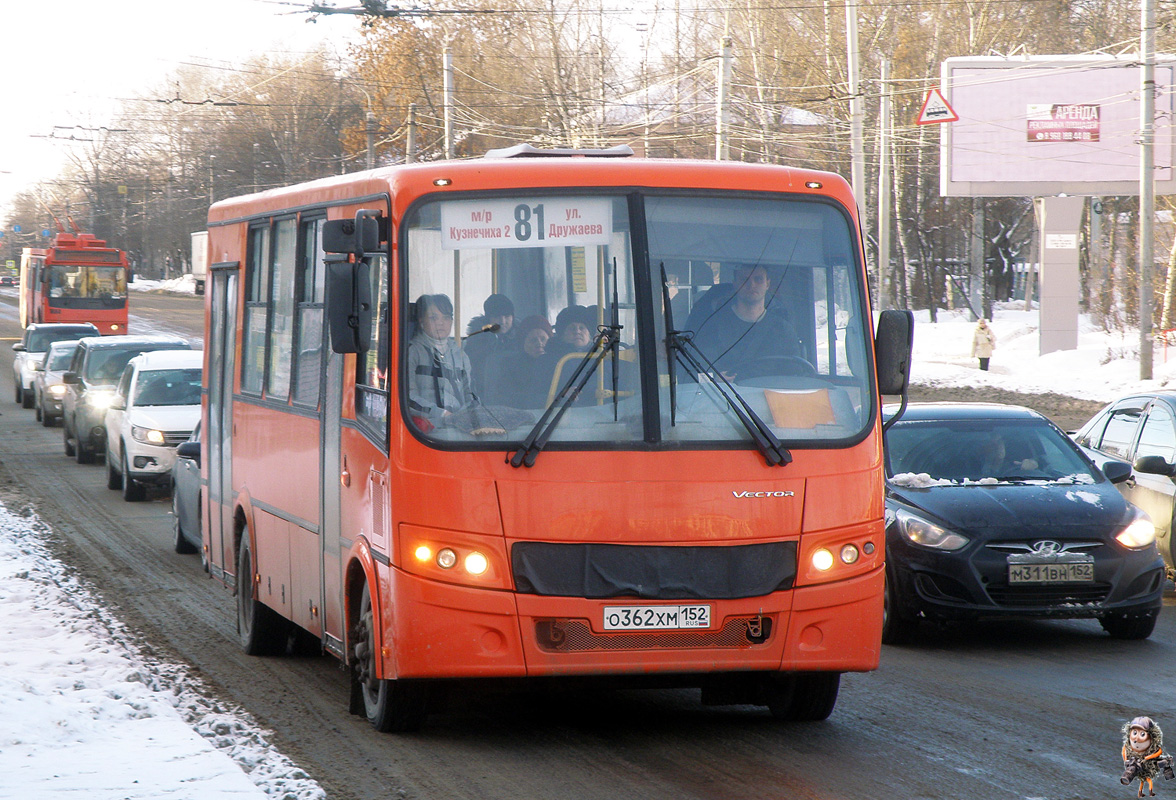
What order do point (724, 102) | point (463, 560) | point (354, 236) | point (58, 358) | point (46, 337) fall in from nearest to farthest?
point (463, 560), point (354, 236), point (58, 358), point (46, 337), point (724, 102)

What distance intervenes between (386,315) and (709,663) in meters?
1.90

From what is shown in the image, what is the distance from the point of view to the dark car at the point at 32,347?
32.7m

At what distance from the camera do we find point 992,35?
60.1m

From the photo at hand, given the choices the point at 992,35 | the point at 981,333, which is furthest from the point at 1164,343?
the point at 992,35

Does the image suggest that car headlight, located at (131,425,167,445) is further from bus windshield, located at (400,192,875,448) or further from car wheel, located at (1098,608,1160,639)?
bus windshield, located at (400,192,875,448)

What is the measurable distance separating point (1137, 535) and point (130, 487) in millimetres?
11596

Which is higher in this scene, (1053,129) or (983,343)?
(1053,129)

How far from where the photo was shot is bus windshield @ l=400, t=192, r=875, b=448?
6129 millimetres

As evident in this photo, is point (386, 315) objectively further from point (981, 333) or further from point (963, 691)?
point (981, 333)

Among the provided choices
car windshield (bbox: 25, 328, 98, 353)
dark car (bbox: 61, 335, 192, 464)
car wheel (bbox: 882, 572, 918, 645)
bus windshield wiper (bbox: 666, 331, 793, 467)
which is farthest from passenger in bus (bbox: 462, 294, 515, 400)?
car windshield (bbox: 25, 328, 98, 353)

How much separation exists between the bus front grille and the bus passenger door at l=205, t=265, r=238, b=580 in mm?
3942

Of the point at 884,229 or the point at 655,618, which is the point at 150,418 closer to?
the point at 655,618

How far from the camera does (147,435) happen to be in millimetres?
17125

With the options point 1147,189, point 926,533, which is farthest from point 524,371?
point 1147,189
